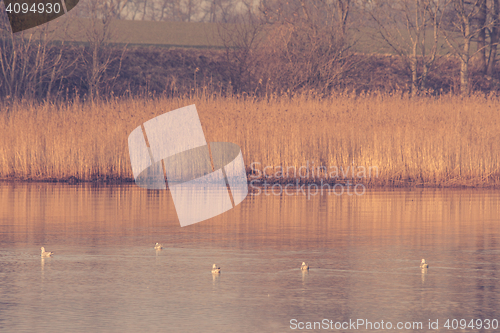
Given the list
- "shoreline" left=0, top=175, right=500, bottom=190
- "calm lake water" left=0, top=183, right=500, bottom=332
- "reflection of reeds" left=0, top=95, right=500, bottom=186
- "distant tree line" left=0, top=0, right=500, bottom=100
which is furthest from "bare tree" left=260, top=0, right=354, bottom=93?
"calm lake water" left=0, top=183, right=500, bottom=332

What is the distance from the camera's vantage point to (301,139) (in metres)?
17.5

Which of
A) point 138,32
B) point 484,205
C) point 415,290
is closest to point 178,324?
point 415,290

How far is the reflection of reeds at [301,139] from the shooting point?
16.2 m

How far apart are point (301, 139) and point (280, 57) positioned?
14.2 metres

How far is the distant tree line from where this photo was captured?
30.5 m

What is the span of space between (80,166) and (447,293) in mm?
12004

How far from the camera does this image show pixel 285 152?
17.0 metres

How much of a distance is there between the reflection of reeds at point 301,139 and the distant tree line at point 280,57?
261 cm
